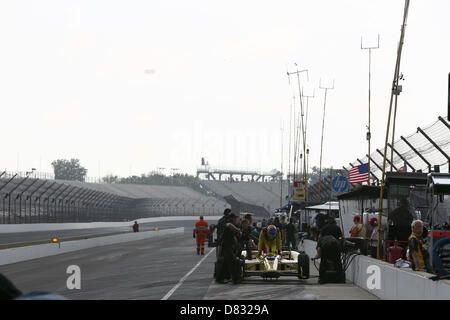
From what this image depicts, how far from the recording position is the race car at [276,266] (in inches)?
620

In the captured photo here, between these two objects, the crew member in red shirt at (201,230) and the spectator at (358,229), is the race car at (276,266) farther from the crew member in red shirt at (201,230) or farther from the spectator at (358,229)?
the crew member in red shirt at (201,230)

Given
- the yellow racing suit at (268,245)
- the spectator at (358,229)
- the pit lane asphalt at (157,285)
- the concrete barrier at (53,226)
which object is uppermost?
the spectator at (358,229)

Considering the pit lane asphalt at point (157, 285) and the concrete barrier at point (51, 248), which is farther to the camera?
the concrete barrier at point (51, 248)

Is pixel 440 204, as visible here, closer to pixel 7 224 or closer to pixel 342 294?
pixel 342 294

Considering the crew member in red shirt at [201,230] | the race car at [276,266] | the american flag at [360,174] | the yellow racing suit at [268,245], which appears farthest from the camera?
the crew member in red shirt at [201,230]

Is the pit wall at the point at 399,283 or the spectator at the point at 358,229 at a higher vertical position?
the spectator at the point at 358,229

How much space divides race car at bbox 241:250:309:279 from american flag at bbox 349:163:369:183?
7.18 meters

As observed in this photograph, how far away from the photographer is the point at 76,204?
208 feet

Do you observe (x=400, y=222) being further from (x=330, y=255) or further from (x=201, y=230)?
(x=201, y=230)

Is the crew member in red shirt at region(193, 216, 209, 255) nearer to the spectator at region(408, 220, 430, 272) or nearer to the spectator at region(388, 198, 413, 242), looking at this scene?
the spectator at region(388, 198, 413, 242)

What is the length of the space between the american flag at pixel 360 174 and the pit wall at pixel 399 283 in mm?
7568

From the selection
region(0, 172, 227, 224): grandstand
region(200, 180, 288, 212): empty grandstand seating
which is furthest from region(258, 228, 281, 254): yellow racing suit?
region(200, 180, 288, 212): empty grandstand seating

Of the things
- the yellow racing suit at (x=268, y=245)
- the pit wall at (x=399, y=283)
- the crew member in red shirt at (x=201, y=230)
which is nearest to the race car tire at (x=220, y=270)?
the yellow racing suit at (x=268, y=245)
